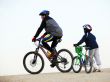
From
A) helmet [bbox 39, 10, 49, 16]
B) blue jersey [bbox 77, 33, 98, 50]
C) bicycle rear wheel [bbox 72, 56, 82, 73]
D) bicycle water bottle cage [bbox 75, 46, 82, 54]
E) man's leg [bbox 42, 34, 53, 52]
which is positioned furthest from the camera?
blue jersey [bbox 77, 33, 98, 50]

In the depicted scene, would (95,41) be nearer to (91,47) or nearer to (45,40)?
(91,47)

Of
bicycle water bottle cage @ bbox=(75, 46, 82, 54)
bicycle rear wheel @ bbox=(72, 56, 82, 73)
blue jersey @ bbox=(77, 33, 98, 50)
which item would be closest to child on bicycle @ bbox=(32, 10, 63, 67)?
bicycle rear wheel @ bbox=(72, 56, 82, 73)

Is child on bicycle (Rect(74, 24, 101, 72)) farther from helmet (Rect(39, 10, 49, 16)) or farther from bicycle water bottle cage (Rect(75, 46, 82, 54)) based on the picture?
helmet (Rect(39, 10, 49, 16))

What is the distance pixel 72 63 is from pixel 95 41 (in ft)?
6.16

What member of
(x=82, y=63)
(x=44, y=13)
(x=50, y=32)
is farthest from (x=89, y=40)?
(x=44, y=13)

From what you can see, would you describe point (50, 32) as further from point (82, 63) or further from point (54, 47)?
point (82, 63)

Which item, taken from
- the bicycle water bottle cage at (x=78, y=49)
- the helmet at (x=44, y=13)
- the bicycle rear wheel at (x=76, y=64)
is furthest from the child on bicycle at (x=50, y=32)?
the bicycle water bottle cage at (x=78, y=49)

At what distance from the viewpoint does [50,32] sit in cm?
1166

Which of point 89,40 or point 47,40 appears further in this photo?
point 89,40

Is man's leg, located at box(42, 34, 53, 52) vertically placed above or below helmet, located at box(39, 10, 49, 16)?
below

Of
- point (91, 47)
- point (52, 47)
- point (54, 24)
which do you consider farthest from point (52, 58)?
point (91, 47)

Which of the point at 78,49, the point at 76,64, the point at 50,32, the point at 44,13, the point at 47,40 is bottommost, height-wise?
the point at 76,64

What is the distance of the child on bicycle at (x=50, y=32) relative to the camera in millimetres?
11617

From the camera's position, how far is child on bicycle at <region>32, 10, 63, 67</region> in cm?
1162
